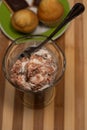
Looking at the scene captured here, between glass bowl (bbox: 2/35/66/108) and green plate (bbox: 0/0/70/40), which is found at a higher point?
green plate (bbox: 0/0/70/40)

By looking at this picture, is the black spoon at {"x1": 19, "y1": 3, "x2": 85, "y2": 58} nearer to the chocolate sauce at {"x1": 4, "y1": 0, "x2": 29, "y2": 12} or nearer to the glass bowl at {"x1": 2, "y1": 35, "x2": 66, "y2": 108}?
the glass bowl at {"x1": 2, "y1": 35, "x2": 66, "y2": 108}

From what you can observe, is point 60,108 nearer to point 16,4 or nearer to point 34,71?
point 34,71

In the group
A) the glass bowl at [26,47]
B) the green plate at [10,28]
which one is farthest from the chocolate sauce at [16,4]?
the glass bowl at [26,47]

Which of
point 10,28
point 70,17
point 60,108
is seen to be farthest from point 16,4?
point 60,108

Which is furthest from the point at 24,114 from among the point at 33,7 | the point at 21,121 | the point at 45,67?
the point at 33,7

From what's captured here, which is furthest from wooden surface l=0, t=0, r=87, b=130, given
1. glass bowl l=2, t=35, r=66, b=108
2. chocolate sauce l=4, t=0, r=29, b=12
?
chocolate sauce l=4, t=0, r=29, b=12

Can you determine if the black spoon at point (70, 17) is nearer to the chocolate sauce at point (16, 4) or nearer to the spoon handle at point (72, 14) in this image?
the spoon handle at point (72, 14)

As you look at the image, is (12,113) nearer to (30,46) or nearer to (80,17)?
(30,46)
